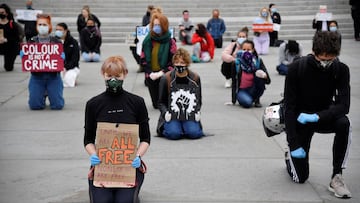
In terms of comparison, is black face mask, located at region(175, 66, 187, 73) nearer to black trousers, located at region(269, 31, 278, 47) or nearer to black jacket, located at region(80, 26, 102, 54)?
black jacket, located at region(80, 26, 102, 54)

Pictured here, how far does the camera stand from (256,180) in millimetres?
6871

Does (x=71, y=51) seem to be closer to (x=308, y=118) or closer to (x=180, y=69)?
(x=180, y=69)

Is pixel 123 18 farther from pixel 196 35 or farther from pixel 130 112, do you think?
pixel 130 112

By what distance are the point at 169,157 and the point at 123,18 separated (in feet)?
64.7

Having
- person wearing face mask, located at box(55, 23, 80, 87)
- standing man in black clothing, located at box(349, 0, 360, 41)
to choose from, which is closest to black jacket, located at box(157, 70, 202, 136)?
person wearing face mask, located at box(55, 23, 80, 87)

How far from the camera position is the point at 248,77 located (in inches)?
448

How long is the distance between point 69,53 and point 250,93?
390 cm

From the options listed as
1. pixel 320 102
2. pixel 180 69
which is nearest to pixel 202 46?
pixel 180 69

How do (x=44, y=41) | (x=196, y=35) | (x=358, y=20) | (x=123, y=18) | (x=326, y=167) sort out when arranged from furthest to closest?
(x=123, y=18)
(x=358, y=20)
(x=196, y=35)
(x=44, y=41)
(x=326, y=167)

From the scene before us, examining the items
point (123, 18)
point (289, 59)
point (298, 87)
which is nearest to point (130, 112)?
point (298, 87)

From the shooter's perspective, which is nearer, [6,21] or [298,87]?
[298,87]

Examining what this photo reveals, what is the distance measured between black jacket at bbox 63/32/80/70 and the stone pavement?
1.35 m

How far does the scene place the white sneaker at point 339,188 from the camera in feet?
20.2

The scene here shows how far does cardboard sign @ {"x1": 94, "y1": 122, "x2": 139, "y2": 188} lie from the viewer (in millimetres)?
5445
